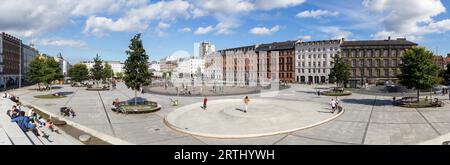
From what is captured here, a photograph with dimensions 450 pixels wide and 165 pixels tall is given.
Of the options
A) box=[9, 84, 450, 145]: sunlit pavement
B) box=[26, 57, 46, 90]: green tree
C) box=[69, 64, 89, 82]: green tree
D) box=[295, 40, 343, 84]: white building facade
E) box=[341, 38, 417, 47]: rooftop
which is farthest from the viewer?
box=[295, 40, 343, 84]: white building facade

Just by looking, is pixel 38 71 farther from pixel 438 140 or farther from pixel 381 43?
pixel 381 43

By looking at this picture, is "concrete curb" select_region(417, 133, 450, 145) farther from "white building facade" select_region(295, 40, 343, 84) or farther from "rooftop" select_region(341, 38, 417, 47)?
"rooftop" select_region(341, 38, 417, 47)

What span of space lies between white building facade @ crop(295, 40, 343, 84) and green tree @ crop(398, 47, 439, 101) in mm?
60461

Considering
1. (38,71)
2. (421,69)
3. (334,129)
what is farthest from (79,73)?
(421,69)

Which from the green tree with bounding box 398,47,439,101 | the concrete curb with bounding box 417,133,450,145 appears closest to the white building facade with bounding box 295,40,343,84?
the green tree with bounding box 398,47,439,101

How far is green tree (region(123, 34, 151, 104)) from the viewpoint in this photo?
33781 millimetres

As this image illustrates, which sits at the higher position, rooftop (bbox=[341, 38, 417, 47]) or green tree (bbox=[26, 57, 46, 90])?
rooftop (bbox=[341, 38, 417, 47])

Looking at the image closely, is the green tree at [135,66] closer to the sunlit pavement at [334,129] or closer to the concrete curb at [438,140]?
the sunlit pavement at [334,129]

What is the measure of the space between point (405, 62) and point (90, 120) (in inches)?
1405

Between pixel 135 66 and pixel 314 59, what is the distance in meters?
76.1

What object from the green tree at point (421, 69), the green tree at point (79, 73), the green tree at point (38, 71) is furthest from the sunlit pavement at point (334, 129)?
the green tree at point (79, 73)

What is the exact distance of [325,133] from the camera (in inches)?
771

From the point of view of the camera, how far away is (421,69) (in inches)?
1281
